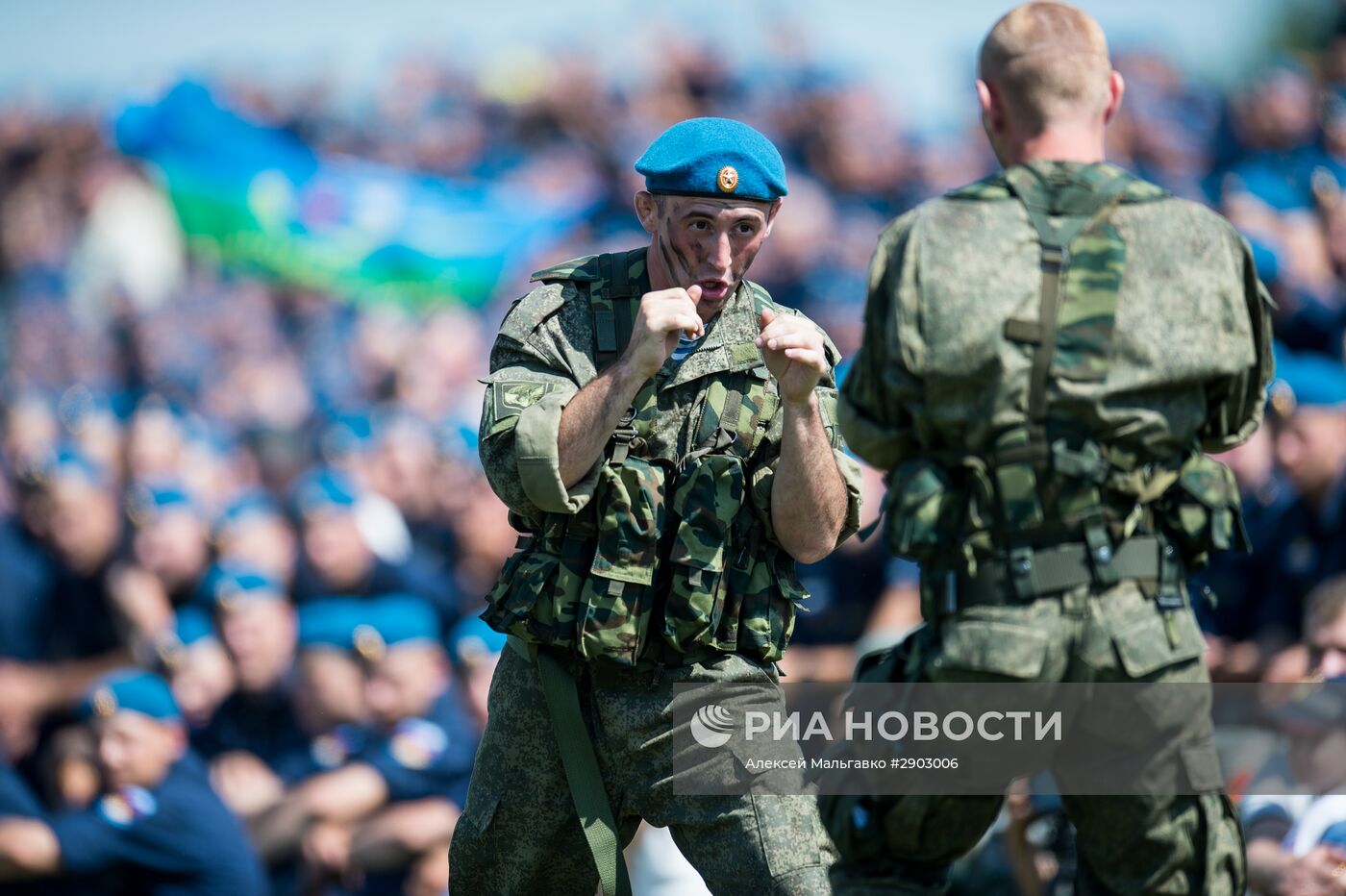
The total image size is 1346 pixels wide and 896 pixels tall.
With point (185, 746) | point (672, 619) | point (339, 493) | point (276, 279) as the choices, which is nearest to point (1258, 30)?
point (276, 279)

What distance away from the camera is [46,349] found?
13883 millimetres

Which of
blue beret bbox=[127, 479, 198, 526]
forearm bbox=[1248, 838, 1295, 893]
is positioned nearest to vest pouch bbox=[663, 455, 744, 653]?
forearm bbox=[1248, 838, 1295, 893]

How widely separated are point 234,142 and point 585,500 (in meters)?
10.4

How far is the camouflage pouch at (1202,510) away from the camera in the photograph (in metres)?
3.60

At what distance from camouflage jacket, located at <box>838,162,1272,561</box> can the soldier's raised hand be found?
1.40 ft

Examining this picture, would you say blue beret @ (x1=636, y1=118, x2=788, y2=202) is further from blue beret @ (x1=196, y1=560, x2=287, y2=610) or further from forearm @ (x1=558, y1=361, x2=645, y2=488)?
blue beret @ (x1=196, y1=560, x2=287, y2=610)

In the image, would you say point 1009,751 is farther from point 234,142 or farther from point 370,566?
point 234,142

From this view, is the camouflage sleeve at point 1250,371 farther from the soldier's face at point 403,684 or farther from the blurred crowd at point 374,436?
the soldier's face at point 403,684

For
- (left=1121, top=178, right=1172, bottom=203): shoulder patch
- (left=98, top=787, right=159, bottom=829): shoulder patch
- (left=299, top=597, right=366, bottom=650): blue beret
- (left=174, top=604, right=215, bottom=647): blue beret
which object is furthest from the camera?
(left=174, top=604, right=215, bottom=647): blue beret

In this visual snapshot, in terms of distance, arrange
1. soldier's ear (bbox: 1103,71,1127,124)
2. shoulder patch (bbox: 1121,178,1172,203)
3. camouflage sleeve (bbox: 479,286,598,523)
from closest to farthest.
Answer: shoulder patch (bbox: 1121,178,1172,203), soldier's ear (bbox: 1103,71,1127,124), camouflage sleeve (bbox: 479,286,598,523)

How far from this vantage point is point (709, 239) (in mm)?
4012

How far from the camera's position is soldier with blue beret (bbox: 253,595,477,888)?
6.89 meters

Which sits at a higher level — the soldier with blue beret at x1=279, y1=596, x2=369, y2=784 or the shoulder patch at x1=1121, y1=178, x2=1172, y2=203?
the soldier with blue beret at x1=279, y1=596, x2=369, y2=784

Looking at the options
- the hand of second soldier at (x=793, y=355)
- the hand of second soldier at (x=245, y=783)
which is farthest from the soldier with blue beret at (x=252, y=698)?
the hand of second soldier at (x=793, y=355)
